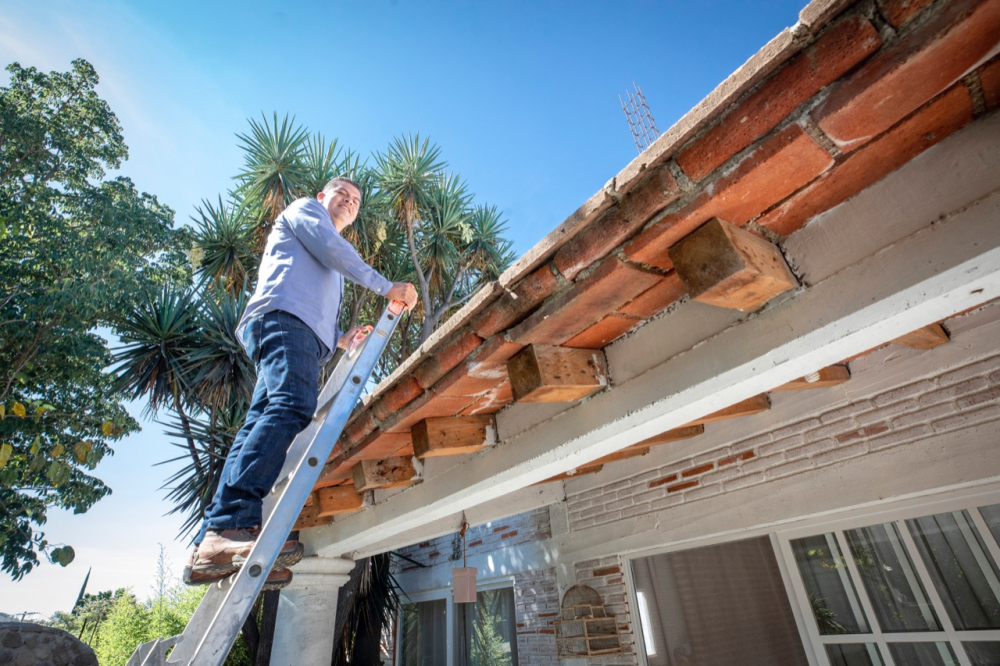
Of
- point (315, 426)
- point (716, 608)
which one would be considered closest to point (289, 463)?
point (315, 426)

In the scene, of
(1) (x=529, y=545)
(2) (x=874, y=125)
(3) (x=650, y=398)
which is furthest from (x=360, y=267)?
(1) (x=529, y=545)

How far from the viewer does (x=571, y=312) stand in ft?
4.90

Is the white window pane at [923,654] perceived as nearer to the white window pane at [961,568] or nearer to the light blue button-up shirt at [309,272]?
the white window pane at [961,568]

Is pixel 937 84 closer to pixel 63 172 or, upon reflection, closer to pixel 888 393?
pixel 888 393

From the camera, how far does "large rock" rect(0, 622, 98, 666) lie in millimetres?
3014

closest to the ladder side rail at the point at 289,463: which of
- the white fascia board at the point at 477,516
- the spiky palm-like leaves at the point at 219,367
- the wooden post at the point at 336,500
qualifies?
the wooden post at the point at 336,500

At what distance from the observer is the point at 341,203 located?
8.27ft

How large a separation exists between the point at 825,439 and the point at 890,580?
2.75 ft

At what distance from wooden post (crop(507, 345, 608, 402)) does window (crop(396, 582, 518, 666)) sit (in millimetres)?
4290

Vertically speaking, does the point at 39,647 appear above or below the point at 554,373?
below

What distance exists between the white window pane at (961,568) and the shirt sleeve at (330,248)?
127 inches

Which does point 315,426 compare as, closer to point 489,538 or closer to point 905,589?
point 905,589

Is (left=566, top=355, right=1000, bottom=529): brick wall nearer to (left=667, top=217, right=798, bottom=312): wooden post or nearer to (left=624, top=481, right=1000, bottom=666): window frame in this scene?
(left=624, top=481, right=1000, bottom=666): window frame

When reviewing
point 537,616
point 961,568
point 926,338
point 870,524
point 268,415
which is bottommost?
point 537,616
